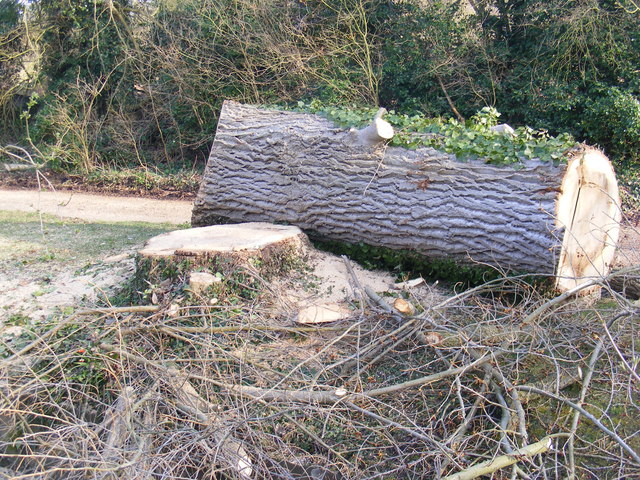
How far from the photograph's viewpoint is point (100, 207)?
923 cm

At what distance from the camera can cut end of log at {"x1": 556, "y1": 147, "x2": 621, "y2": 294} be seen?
14.6 feet

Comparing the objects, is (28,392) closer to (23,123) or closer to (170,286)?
(170,286)

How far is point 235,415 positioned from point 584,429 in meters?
2.02

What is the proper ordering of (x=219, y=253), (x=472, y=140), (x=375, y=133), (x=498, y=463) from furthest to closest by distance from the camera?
(x=375, y=133), (x=472, y=140), (x=219, y=253), (x=498, y=463)

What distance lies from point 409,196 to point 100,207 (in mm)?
6091

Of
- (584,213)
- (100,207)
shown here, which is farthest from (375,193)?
(100,207)

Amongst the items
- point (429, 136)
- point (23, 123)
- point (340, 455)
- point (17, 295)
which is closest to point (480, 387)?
point (340, 455)

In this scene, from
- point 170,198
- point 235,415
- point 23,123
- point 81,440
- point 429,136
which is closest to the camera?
point 81,440

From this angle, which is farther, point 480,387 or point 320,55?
point 320,55

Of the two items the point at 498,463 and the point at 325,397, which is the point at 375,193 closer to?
the point at 325,397

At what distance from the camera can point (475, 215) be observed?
4.72 metres

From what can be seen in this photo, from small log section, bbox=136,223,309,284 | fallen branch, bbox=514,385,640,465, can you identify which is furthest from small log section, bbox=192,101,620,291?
fallen branch, bbox=514,385,640,465

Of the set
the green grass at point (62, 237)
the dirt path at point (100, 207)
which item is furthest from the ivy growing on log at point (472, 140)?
the dirt path at point (100, 207)

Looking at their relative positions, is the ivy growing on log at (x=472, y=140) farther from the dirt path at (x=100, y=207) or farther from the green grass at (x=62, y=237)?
the dirt path at (x=100, y=207)
